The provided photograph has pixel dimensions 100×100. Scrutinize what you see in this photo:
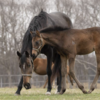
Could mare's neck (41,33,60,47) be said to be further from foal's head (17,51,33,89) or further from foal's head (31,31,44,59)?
foal's head (17,51,33,89)

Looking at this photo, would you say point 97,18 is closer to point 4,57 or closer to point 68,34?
point 4,57

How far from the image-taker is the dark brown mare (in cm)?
674

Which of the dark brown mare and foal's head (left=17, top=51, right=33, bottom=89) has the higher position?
the dark brown mare

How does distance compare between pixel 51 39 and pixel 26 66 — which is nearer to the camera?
pixel 26 66

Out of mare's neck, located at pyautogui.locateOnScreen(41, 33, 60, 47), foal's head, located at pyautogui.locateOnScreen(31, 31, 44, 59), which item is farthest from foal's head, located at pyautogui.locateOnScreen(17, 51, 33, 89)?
mare's neck, located at pyautogui.locateOnScreen(41, 33, 60, 47)

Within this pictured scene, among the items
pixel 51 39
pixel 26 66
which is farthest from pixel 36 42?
pixel 26 66

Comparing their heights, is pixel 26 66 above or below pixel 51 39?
below

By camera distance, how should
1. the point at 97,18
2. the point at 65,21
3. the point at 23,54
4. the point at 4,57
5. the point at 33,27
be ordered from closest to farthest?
the point at 23,54 < the point at 33,27 < the point at 65,21 < the point at 97,18 < the point at 4,57

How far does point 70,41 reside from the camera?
6.81m

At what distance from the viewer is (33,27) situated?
7.44 meters

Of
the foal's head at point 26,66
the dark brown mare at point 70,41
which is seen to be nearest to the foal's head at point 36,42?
the dark brown mare at point 70,41

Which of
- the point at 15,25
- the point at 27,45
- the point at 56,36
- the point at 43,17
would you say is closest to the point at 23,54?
the point at 27,45

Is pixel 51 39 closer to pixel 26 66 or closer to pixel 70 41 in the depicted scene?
pixel 70 41

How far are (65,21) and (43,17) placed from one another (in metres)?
1.84
